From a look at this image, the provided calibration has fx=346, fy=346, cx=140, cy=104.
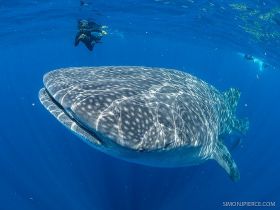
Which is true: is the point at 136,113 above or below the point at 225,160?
above

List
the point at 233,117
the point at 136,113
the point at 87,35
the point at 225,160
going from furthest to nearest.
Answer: the point at 87,35 < the point at 233,117 < the point at 225,160 < the point at 136,113

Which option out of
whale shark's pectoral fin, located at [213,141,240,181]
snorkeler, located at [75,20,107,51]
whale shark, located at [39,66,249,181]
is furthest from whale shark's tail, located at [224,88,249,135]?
snorkeler, located at [75,20,107,51]

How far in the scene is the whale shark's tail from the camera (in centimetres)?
1082

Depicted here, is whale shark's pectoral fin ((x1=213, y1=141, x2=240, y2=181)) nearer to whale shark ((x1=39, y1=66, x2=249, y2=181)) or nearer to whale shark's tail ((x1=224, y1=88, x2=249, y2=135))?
whale shark ((x1=39, y1=66, x2=249, y2=181))

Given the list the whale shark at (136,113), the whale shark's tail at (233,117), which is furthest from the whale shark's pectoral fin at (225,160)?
the whale shark's tail at (233,117)

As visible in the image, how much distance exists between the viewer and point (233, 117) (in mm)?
11250

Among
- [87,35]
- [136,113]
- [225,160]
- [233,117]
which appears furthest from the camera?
[87,35]

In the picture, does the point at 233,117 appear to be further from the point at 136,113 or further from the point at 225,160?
the point at 136,113

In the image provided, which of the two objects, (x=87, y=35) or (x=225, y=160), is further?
(x=87, y=35)

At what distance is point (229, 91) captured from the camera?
12.0m

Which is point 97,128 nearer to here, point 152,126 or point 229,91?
point 152,126

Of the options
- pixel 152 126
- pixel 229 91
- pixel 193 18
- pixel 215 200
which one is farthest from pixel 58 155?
pixel 152 126

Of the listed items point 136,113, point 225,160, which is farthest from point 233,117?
point 136,113

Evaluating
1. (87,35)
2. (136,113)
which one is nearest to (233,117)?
(87,35)
